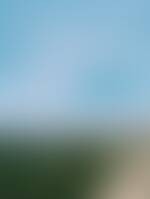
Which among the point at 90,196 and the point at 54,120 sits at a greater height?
the point at 54,120

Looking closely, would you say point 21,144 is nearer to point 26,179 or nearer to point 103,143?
→ point 26,179

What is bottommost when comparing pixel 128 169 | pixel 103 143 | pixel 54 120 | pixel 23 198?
pixel 23 198

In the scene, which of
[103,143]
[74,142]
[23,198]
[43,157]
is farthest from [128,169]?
[23,198]

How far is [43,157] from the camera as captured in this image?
0.86m

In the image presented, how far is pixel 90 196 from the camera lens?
813 millimetres

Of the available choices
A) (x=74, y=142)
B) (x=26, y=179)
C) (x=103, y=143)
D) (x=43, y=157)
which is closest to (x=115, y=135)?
(x=103, y=143)

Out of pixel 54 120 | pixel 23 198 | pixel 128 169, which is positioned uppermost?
pixel 54 120

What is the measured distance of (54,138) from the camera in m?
0.86

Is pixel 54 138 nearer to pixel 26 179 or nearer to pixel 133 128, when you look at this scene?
pixel 26 179

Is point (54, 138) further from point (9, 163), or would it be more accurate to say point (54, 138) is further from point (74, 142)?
point (9, 163)

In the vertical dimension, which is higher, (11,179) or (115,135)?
(115,135)

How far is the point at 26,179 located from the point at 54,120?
29 cm

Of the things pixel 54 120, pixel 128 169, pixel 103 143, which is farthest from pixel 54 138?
pixel 128 169

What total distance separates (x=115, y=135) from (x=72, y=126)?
0.20 metres
